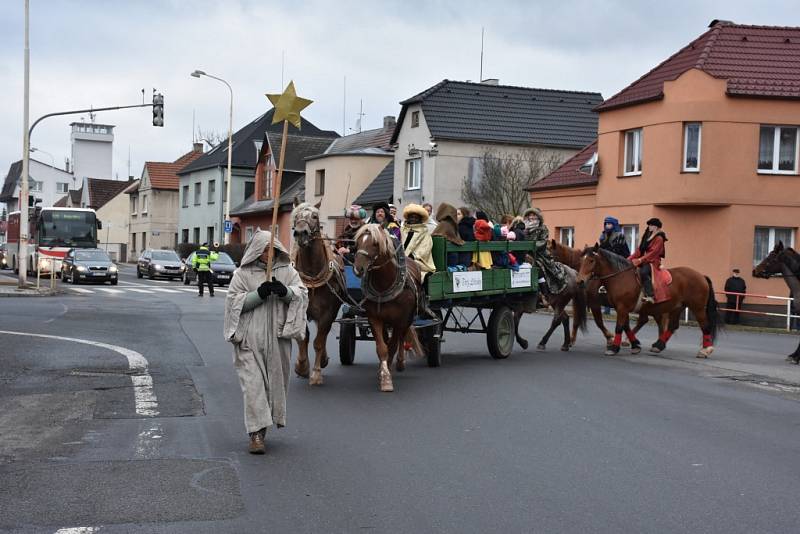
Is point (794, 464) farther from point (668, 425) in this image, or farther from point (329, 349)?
point (329, 349)

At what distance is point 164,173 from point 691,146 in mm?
60327

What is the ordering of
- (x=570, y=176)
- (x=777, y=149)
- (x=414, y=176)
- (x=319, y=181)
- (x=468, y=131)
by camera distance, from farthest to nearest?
(x=319, y=181), (x=414, y=176), (x=468, y=131), (x=570, y=176), (x=777, y=149)

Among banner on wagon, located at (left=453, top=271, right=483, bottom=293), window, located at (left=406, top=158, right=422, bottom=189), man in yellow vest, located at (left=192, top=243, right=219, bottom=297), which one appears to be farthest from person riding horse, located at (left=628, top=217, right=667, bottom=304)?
window, located at (left=406, top=158, right=422, bottom=189)

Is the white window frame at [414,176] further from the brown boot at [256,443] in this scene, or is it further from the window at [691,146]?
the brown boot at [256,443]

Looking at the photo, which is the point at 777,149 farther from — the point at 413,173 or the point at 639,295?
the point at 413,173

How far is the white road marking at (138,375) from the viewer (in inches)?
404

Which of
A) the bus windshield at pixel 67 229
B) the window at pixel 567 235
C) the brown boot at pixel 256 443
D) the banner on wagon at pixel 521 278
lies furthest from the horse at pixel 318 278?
the bus windshield at pixel 67 229

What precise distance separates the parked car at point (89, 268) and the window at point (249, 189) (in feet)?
92.9

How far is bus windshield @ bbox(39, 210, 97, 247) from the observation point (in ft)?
156

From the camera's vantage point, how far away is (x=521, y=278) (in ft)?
52.5

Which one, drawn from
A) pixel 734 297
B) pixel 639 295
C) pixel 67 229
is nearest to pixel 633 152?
pixel 734 297

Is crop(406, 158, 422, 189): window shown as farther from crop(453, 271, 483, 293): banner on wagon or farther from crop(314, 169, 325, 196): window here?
crop(453, 271, 483, 293): banner on wagon

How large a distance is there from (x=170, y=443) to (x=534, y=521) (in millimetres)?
3565

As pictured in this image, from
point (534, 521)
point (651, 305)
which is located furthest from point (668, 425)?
point (651, 305)
